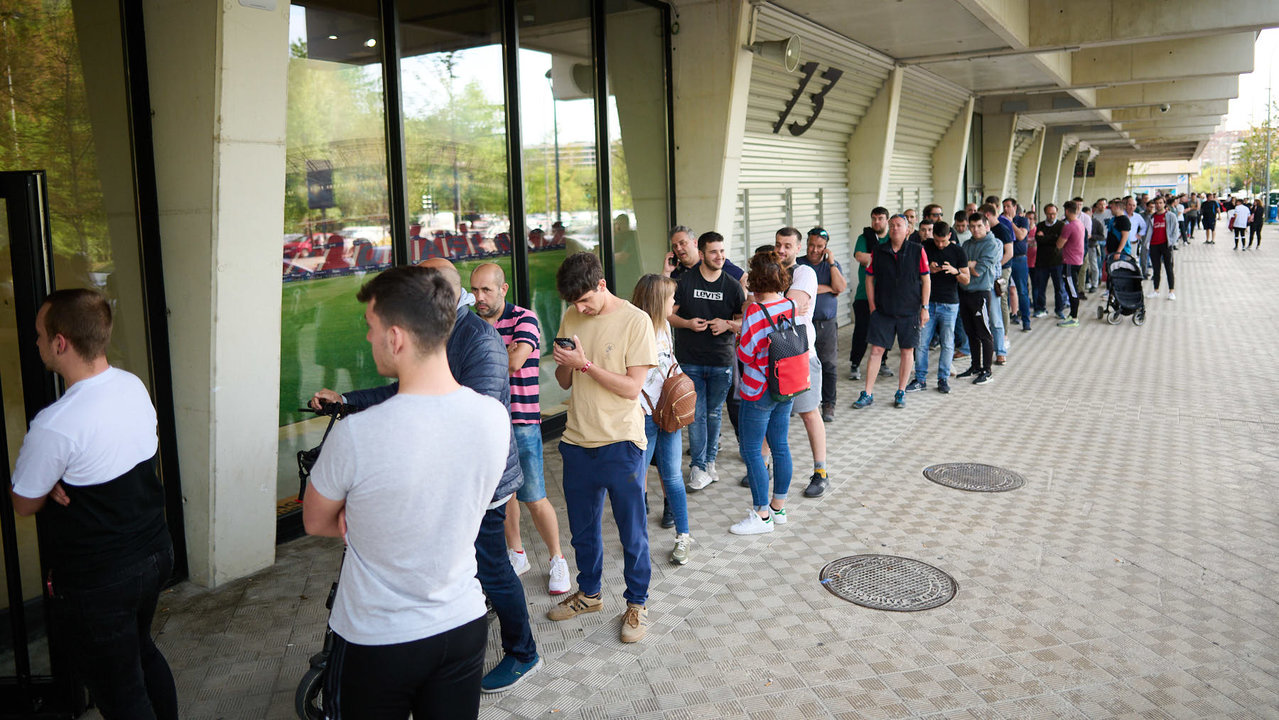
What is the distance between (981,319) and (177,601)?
8754 millimetres

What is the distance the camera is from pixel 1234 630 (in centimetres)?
436

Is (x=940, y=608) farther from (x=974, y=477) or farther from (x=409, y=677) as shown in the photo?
(x=409, y=677)

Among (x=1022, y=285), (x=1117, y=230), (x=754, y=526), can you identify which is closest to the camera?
(x=754, y=526)

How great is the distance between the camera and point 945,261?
32.0 ft

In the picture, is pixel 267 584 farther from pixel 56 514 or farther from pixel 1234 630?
pixel 1234 630

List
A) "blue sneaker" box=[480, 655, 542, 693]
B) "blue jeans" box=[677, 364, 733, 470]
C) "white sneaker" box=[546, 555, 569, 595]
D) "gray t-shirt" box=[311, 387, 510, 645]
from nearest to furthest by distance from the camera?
"gray t-shirt" box=[311, 387, 510, 645] < "blue sneaker" box=[480, 655, 542, 693] < "white sneaker" box=[546, 555, 569, 595] < "blue jeans" box=[677, 364, 733, 470]

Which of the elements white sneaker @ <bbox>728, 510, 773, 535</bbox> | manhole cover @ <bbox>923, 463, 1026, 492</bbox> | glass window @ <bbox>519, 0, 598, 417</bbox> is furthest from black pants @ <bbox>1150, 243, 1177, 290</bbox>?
white sneaker @ <bbox>728, 510, 773, 535</bbox>

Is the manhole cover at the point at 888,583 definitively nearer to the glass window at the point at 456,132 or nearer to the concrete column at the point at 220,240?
the concrete column at the point at 220,240

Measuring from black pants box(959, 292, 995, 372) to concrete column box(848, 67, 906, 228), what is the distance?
4.92m

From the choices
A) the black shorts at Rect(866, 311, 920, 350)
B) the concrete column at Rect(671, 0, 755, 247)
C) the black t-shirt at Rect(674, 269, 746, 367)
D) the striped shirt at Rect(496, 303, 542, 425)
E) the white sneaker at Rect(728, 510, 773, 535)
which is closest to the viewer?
the striped shirt at Rect(496, 303, 542, 425)

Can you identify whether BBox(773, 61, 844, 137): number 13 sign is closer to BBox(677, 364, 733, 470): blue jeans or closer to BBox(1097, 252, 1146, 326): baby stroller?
BBox(1097, 252, 1146, 326): baby stroller

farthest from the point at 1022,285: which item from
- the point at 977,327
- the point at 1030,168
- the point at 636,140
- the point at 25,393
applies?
the point at 1030,168

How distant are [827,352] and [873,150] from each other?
24.5ft

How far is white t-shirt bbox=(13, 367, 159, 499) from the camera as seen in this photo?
2.93 meters
